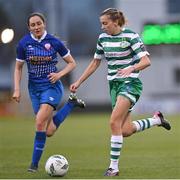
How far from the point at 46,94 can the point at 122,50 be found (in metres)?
1.30

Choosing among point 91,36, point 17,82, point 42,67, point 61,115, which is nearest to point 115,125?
point 42,67

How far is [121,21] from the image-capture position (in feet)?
33.9

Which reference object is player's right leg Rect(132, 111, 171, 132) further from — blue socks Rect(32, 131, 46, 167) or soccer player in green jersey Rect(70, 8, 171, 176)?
blue socks Rect(32, 131, 46, 167)

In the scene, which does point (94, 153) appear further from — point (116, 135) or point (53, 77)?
point (116, 135)

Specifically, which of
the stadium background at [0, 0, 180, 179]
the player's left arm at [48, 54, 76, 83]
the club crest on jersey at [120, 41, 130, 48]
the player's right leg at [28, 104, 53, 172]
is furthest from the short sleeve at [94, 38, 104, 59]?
the stadium background at [0, 0, 180, 179]

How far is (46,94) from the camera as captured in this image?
10922 mm

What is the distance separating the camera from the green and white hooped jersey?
10.3m

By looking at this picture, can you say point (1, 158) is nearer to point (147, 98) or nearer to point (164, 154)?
point (164, 154)

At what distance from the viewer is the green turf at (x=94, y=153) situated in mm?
10430

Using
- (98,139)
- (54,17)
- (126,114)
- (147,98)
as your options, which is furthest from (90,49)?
(126,114)

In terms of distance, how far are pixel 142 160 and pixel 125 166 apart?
999mm

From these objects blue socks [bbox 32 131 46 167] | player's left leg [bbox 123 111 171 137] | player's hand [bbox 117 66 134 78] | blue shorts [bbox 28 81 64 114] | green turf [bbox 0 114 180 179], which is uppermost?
player's hand [bbox 117 66 134 78]

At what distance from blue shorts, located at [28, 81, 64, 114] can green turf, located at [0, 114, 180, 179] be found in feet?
3.00

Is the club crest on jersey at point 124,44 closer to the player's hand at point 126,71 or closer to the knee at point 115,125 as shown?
the player's hand at point 126,71
